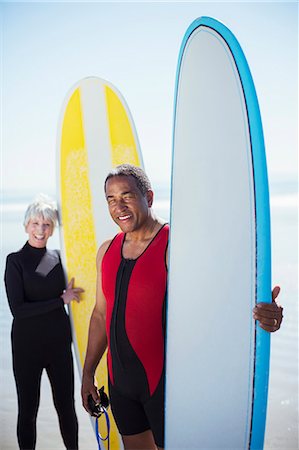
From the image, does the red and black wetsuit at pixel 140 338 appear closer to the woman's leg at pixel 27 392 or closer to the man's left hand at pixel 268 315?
the man's left hand at pixel 268 315

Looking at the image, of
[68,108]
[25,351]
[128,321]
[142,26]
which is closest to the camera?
[128,321]

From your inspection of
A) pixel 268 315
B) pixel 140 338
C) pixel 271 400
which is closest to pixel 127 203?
pixel 140 338

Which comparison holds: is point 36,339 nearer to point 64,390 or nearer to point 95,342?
point 64,390

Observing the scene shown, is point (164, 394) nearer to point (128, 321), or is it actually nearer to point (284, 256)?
point (128, 321)

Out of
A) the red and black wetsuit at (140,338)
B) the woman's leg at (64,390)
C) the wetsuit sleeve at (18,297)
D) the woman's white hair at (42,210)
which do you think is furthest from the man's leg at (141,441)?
the woman's white hair at (42,210)

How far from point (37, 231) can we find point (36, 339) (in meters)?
0.43

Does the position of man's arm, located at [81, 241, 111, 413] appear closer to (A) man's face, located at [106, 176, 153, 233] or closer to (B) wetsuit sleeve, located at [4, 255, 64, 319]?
(A) man's face, located at [106, 176, 153, 233]

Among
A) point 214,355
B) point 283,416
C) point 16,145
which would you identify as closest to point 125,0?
point 214,355

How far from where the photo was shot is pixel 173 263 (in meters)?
1.63

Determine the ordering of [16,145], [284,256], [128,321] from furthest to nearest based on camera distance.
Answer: [16,145], [284,256], [128,321]

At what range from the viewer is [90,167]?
235cm

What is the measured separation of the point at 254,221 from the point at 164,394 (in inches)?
25.0

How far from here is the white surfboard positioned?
144 cm

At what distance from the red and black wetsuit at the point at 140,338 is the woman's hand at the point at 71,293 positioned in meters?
0.50
